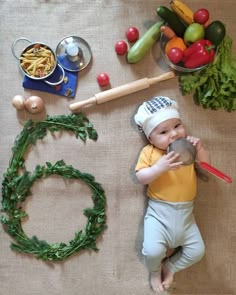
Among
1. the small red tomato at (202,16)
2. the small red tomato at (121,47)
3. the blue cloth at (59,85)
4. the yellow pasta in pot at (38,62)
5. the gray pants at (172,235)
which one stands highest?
the small red tomato at (202,16)

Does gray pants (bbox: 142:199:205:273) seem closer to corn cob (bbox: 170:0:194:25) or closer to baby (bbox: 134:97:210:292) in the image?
baby (bbox: 134:97:210:292)

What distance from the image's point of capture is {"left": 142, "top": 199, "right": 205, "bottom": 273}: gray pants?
1293 millimetres

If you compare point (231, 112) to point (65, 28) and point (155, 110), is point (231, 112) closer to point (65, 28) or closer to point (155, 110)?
point (155, 110)

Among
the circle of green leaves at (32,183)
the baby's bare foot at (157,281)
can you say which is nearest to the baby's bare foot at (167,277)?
the baby's bare foot at (157,281)

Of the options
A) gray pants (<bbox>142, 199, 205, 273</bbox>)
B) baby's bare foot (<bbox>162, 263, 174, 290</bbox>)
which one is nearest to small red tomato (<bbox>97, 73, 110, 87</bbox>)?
gray pants (<bbox>142, 199, 205, 273</bbox>)

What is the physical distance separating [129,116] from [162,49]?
0.24 metres

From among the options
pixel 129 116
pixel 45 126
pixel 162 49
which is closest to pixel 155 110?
pixel 129 116

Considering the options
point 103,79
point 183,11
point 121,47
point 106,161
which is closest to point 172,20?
point 183,11

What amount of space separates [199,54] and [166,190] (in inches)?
16.3

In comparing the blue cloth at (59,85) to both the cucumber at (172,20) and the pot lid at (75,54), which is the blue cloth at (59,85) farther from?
the cucumber at (172,20)

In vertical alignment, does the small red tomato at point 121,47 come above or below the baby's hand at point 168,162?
above

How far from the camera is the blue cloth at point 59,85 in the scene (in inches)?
55.1

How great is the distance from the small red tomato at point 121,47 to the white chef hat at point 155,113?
0.65ft

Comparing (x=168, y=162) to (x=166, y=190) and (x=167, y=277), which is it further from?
(x=167, y=277)
